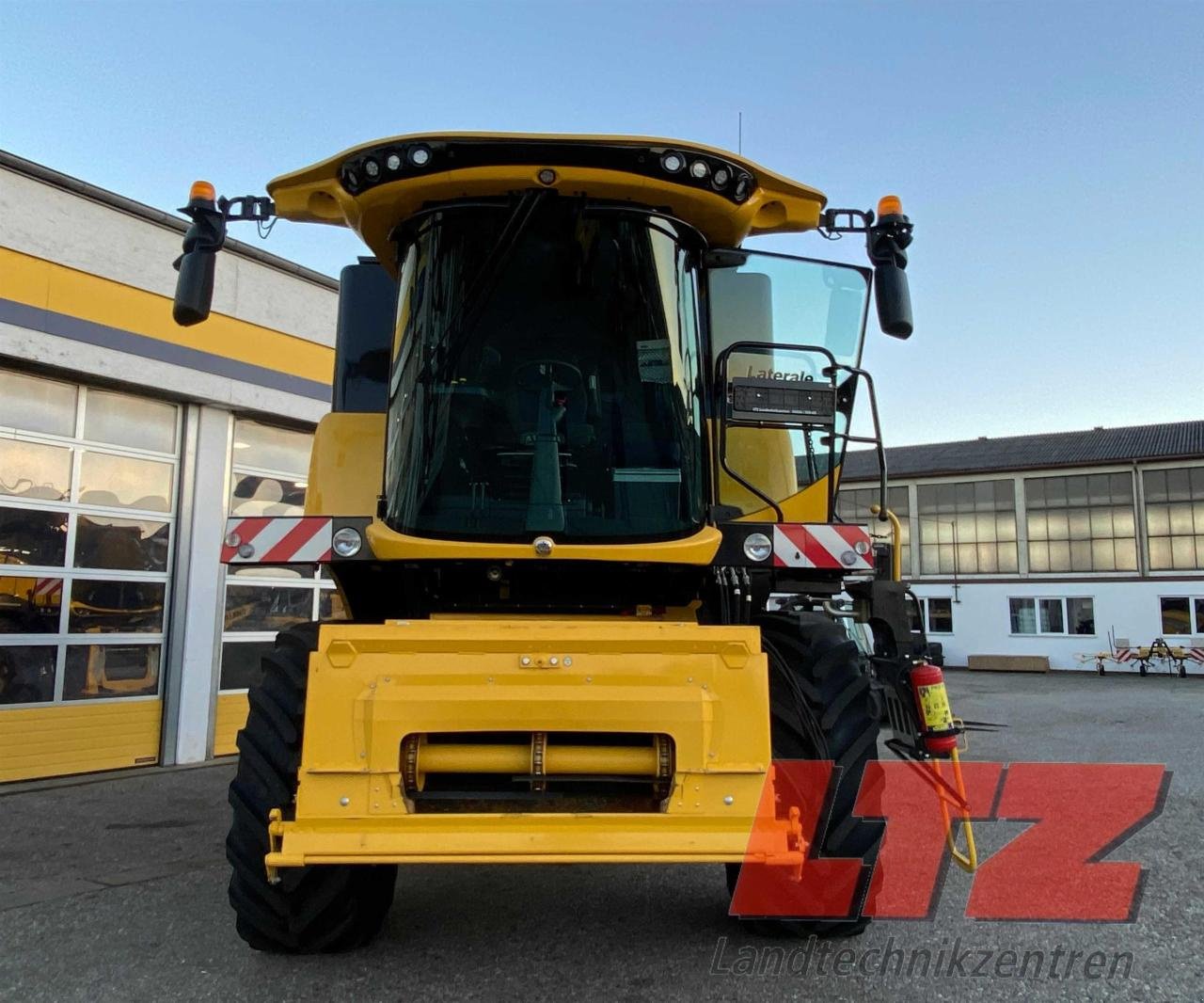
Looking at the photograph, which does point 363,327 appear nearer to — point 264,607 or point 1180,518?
point 264,607

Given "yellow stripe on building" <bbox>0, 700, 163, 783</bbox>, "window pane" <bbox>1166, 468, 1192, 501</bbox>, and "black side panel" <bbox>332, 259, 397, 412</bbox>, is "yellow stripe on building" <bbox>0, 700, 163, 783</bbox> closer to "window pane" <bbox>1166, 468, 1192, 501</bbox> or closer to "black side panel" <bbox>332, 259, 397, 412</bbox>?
"black side panel" <bbox>332, 259, 397, 412</bbox>

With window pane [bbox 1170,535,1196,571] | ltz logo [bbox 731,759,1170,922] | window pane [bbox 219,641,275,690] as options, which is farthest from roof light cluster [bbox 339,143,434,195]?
window pane [bbox 1170,535,1196,571]

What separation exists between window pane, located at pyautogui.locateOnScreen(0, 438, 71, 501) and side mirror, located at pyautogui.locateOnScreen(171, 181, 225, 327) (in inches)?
187

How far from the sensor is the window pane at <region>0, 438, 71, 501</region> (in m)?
7.71

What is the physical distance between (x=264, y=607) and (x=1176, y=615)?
3495cm

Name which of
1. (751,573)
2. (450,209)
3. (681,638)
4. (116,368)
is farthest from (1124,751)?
(116,368)

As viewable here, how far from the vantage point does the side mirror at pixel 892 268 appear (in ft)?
12.9

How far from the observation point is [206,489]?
9.06 meters

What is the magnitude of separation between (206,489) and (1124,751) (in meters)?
9.97

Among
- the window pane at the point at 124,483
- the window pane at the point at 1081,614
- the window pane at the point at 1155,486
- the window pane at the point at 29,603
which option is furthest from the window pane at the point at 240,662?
the window pane at the point at 1155,486

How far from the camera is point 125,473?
8.57 m

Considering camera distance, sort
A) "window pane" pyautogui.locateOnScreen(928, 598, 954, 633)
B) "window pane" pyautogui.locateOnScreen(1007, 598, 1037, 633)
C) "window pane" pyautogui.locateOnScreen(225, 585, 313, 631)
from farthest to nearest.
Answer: "window pane" pyautogui.locateOnScreen(928, 598, 954, 633)
"window pane" pyautogui.locateOnScreen(1007, 598, 1037, 633)
"window pane" pyautogui.locateOnScreen(225, 585, 313, 631)

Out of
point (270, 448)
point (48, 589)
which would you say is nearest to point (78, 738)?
point (48, 589)

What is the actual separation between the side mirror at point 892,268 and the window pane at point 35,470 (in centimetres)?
692
